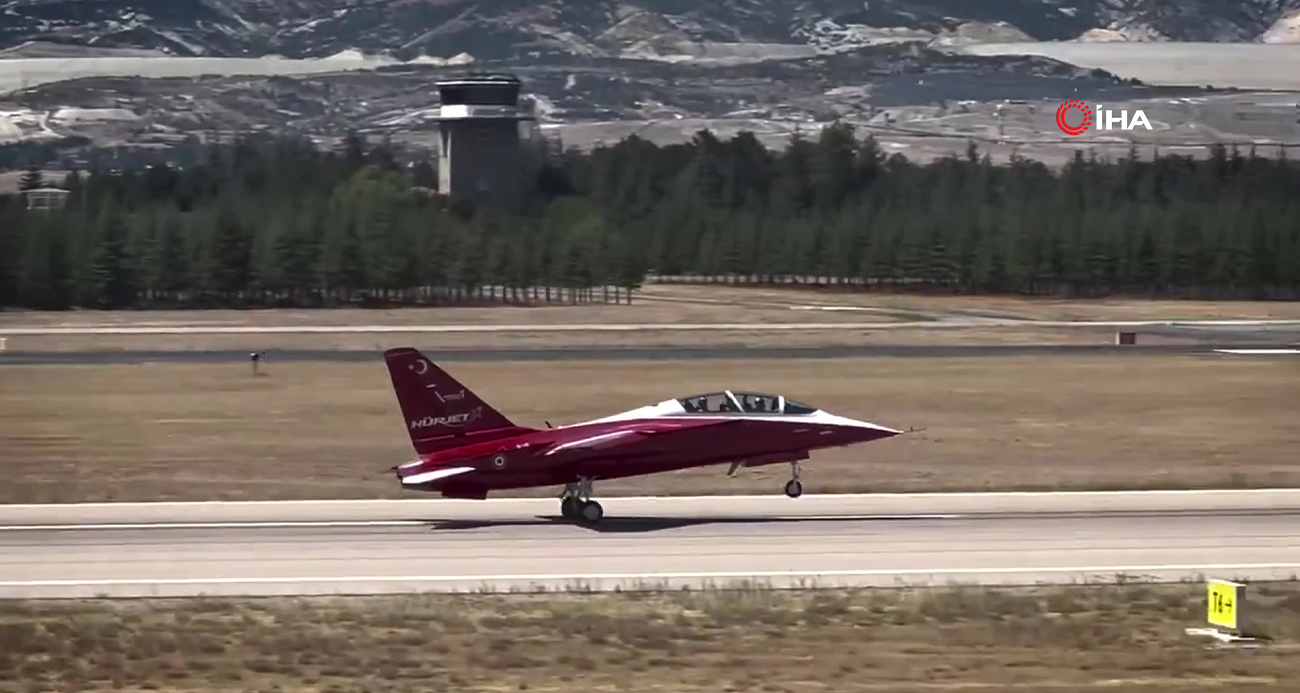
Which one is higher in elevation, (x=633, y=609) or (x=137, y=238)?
(x=137, y=238)

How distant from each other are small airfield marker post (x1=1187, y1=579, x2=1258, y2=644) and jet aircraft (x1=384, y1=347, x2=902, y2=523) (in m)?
13.4

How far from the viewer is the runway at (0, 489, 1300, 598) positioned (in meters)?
33.2

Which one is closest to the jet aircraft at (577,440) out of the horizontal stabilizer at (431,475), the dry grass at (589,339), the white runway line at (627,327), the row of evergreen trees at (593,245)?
the horizontal stabilizer at (431,475)

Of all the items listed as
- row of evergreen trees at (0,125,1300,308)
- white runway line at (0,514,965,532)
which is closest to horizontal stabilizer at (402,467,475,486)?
white runway line at (0,514,965,532)

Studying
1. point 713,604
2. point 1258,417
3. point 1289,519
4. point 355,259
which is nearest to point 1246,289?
point 355,259

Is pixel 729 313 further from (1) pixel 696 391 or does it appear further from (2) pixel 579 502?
(2) pixel 579 502

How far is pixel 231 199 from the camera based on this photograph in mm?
168500

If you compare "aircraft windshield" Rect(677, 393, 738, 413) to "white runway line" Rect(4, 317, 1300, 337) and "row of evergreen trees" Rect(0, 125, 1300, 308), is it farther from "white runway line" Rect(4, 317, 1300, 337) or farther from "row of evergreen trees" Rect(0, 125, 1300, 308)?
"row of evergreen trees" Rect(0, 125, 1300, 308)

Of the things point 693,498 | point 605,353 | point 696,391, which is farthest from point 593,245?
point 693,498

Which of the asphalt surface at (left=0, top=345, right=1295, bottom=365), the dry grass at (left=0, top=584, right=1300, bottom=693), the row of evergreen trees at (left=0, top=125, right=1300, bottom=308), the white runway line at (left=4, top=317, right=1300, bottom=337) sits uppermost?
the row of evergreen trees at (left=0, top=125, right=1300, bottom=308)

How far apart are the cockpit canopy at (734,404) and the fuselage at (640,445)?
0.08ft

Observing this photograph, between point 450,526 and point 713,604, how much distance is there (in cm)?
1075

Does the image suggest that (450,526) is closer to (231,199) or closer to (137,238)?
(137,238)

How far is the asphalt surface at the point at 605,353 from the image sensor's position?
294ft
